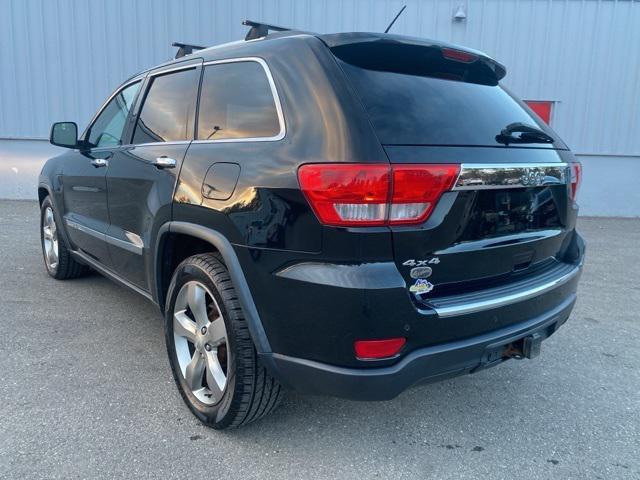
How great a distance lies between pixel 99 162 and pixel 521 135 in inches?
113

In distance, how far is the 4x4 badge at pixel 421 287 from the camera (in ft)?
6.62

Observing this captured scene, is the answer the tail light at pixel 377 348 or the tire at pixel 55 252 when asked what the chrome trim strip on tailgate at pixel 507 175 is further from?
the tire at pixel 55 252

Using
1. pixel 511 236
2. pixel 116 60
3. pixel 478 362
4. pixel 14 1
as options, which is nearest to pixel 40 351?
pixel 478 362

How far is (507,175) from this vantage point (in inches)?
86.8

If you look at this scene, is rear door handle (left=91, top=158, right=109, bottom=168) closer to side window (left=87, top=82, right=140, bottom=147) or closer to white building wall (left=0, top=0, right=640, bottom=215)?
side window (left=87, top=82, right=140, bottom=147)

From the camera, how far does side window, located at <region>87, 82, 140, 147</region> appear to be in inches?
145

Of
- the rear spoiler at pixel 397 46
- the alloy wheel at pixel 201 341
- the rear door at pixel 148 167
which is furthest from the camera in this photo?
the rear door at pixel 148 167

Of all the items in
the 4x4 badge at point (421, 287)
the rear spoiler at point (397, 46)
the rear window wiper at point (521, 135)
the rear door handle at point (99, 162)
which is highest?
the rear spoiler at point (397, 46)

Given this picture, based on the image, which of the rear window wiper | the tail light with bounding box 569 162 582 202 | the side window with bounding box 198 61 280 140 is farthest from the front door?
the tail light with bounding box 569 162 582 202

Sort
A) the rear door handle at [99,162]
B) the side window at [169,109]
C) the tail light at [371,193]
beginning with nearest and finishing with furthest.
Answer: the tail light at [371,193] → the side window at [169,109] → the rear door handle at [99,162]

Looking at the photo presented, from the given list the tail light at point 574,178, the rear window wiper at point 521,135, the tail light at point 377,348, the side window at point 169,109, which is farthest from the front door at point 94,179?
the tail light at point 574,178

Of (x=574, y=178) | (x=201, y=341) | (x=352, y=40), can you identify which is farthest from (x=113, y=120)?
(x=574, y=178)

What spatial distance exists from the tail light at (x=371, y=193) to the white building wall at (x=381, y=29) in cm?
896

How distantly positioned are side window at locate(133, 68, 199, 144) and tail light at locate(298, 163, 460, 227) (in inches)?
46.6
